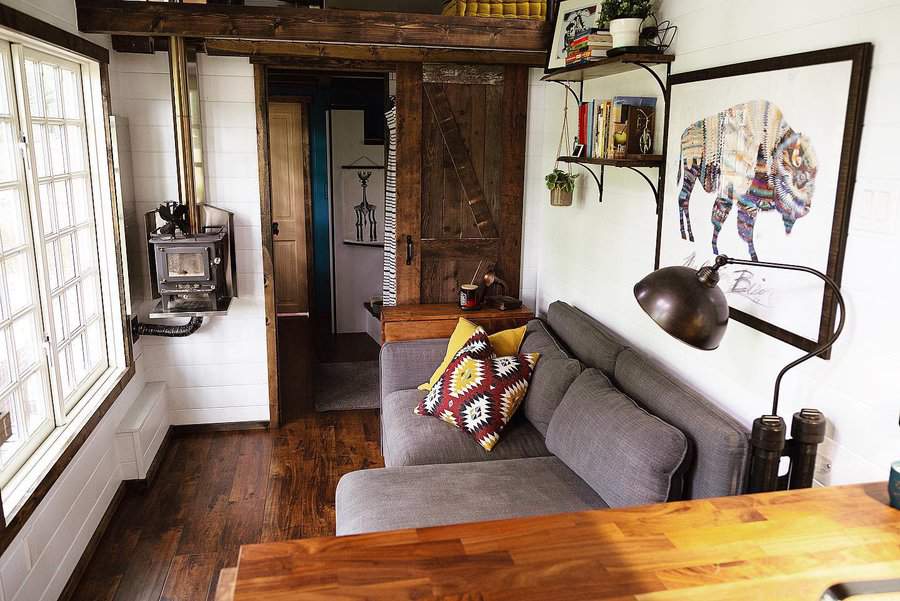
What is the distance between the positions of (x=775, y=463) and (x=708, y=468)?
447 millimetres

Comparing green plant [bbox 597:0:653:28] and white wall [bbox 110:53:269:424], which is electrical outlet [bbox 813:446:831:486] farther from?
white wall [bbox 110:53:269:424]

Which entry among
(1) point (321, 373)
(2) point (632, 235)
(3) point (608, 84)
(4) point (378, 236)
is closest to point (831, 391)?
(2) point (632, 235)

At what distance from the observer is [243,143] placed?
4.25 m

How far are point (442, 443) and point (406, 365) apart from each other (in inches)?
31.1

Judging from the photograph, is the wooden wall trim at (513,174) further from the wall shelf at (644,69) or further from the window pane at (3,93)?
the window pane at (3,93)

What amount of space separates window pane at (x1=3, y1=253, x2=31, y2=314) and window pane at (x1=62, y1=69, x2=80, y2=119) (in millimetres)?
962

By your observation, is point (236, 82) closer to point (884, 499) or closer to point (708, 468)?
point (708, 468)

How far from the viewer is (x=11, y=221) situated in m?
2.75

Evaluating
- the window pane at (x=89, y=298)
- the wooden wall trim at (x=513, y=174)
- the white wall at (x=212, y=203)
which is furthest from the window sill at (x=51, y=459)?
the wooden wall trim at (x=513, y=174)

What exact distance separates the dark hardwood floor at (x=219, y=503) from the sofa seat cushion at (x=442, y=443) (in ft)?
2.00

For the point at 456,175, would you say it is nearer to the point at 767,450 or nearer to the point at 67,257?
the point at 67,257

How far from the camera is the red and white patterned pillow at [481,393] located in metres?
3.27

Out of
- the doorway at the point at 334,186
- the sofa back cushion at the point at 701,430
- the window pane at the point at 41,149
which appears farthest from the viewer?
the doorway at the point at 334,186

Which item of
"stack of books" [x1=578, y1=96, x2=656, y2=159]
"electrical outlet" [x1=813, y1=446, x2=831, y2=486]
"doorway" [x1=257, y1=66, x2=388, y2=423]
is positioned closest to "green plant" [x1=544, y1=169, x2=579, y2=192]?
"stack of books" [x1=578, y1=96, x2=656, y2=159]
